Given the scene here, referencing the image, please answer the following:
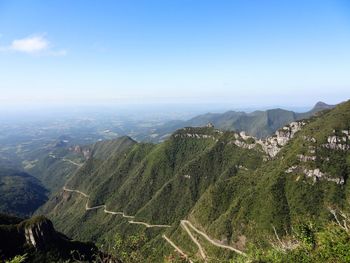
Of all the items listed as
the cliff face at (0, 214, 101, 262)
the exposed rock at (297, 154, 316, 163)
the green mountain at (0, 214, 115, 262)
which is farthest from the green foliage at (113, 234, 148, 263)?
the exposed rock at (297, 154, 316, 163)

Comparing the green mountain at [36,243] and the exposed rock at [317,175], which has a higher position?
the exposed rock at [317,175]

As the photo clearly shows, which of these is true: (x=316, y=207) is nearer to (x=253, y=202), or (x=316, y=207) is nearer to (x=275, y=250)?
(x=253, y=202)

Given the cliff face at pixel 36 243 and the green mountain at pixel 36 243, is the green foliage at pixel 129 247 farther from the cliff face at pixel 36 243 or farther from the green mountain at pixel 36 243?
the green mountain at pixel 36 243

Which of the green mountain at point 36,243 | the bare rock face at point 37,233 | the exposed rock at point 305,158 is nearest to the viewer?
the green mountain at point 36,243

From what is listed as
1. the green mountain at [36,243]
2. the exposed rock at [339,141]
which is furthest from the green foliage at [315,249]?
the exposed rock at [339,141]

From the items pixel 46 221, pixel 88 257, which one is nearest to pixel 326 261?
pixel 88 257

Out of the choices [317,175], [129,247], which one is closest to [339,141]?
[317,175]

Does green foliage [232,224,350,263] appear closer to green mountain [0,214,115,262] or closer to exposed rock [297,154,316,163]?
green mountain [0,214,115,262]

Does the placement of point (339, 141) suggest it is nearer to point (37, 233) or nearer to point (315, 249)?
point (315, 249)

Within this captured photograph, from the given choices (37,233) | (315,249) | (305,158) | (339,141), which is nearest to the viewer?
(315,249)
